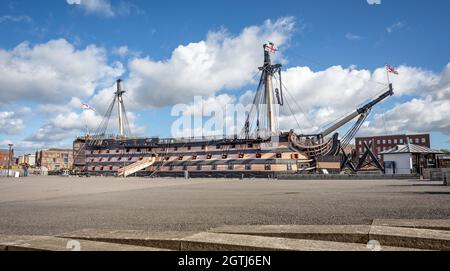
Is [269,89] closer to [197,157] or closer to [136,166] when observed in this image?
[197,157]

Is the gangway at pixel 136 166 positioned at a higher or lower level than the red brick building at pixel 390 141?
lower

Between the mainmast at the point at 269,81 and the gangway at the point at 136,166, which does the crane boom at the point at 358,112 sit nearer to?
the mainmast at the point at 269,81

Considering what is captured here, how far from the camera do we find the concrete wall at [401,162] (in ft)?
124

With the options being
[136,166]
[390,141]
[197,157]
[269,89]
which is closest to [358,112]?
[269,89]

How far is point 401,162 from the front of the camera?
126ft

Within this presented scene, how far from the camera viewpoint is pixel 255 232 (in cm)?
467

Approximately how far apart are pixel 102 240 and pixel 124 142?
66.8 metres

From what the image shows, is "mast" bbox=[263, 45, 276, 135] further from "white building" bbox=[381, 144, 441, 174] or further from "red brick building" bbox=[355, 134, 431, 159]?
"red brick building" bbox=[355, 134, 431, 159]

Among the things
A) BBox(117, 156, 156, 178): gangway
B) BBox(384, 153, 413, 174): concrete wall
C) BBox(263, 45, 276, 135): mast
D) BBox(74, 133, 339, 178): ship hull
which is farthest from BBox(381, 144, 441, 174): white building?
BBox(117, 156, 156, 178): gangway

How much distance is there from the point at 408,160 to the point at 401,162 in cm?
81

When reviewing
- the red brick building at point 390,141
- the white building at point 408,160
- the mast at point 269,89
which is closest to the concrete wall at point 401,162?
the white building at point 408,160

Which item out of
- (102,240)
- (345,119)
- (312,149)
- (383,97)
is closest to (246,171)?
(312,149)
